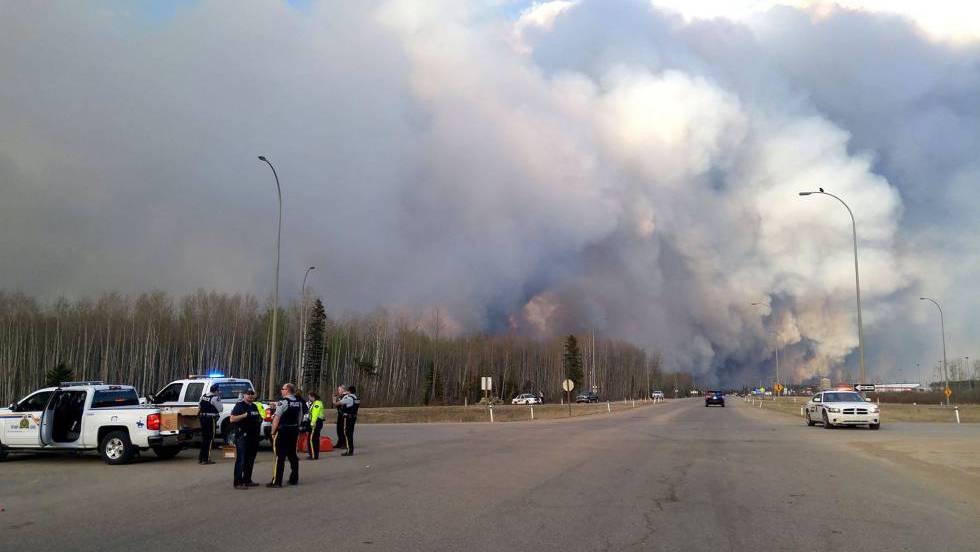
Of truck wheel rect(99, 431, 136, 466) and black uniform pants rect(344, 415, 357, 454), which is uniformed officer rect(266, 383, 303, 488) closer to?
black uniform pants rect(344, 415, 357, 454)

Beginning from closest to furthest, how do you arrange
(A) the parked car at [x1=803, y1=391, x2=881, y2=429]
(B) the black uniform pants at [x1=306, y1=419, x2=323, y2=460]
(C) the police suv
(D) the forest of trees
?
(B) the black uniform pants at [x1=306, y1=419, x2=323, y2=460], (C) the police suv, (A) the parked car at [x1=803, y1=391, x2=881, y2=429], (D) the forest of trees

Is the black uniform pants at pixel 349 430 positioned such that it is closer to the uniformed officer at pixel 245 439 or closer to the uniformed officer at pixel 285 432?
the uniformed officer at pixel 285 432

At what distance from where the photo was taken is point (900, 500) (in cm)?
1052

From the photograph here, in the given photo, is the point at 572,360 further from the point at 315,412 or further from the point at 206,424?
the point at 206,424

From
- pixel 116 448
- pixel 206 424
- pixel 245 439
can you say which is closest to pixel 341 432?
pixel 206 424

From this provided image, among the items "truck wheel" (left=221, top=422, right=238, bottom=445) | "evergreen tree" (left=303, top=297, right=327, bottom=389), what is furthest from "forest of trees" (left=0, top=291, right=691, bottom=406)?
"truck wheel" (left=221, top=422, right=238, bottom=445)

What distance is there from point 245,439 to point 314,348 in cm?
7772

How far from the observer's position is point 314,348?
287 ft

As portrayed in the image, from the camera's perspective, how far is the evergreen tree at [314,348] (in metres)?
85.9

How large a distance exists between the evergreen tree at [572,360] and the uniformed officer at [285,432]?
11124cm

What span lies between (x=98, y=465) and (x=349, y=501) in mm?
9066

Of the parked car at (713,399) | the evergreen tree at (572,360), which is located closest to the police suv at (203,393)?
the parked car at (713,399)

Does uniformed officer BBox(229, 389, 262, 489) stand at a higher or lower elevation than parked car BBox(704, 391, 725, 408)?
higher

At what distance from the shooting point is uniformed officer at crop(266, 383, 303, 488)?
12.1 meters
